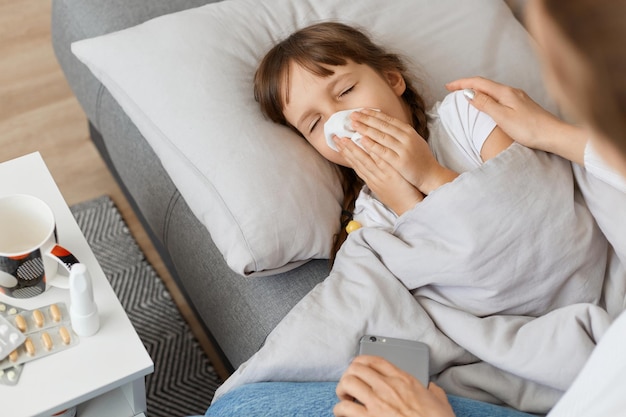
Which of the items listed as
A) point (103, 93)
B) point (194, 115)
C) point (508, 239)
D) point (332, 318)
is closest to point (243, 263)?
point (332, 318)

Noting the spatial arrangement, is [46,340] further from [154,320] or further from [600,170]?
[600,170]

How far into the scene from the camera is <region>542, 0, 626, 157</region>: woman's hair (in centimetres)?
50

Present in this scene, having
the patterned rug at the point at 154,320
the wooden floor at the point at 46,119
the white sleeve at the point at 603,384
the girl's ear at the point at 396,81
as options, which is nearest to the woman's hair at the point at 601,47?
the white sleeve at the point at 603,384

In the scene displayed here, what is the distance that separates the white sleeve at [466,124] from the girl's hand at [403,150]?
0.28 feet

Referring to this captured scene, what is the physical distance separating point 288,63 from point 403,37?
30 cm

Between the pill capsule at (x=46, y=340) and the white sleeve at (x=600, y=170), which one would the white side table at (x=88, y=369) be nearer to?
the pill capsule at (x=46, y=340)

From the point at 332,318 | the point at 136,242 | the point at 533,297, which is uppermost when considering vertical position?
the point at 533,297

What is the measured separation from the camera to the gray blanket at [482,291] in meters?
1.14

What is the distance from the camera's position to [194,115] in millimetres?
1372

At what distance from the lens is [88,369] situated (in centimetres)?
111

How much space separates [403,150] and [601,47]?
778mm

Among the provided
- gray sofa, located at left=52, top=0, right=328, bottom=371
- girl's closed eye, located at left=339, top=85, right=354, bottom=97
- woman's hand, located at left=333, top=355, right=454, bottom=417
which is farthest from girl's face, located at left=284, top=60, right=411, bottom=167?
woman's hand, located at left=333, top=355, right=454, bottom=417

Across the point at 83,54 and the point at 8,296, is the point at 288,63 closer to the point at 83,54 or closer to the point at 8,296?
the point at 83,54

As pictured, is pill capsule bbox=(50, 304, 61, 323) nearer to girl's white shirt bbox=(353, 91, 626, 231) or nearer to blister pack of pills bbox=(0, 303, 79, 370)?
blister pack of pills bbox=(0, 303, 79, 370)
